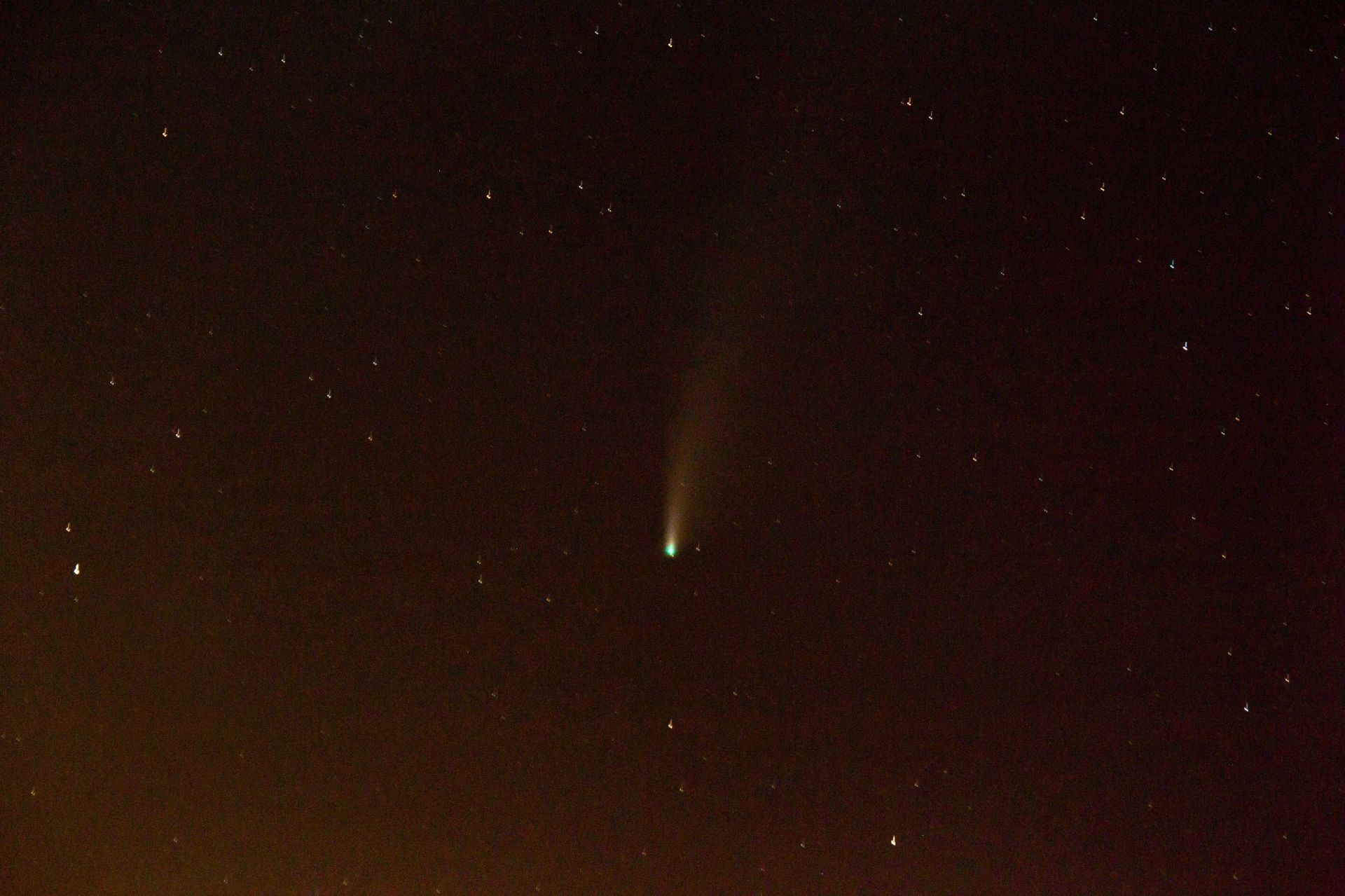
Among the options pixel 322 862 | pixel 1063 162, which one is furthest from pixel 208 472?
pixel 1063 162

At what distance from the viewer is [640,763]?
869 millimetres

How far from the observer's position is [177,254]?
0.90 meters

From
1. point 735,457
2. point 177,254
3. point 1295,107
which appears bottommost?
point 735,457

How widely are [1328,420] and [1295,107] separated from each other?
23cm

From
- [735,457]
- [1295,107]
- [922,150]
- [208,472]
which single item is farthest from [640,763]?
[1295,107]

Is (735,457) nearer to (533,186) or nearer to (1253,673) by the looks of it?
(533,186)

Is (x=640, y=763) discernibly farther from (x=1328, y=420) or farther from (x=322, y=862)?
(x=1328, y=420)

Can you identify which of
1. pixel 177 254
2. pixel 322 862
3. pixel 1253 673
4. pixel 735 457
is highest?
pixel 177 254

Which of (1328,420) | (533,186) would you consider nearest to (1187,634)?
(1328,420)

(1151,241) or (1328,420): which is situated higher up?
(1151,241)

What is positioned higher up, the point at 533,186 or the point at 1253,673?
the point at 533,186

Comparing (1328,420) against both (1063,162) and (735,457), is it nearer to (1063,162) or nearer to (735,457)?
(1063,162)

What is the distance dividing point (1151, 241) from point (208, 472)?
743mm

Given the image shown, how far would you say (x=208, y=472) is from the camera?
897 millimetres
